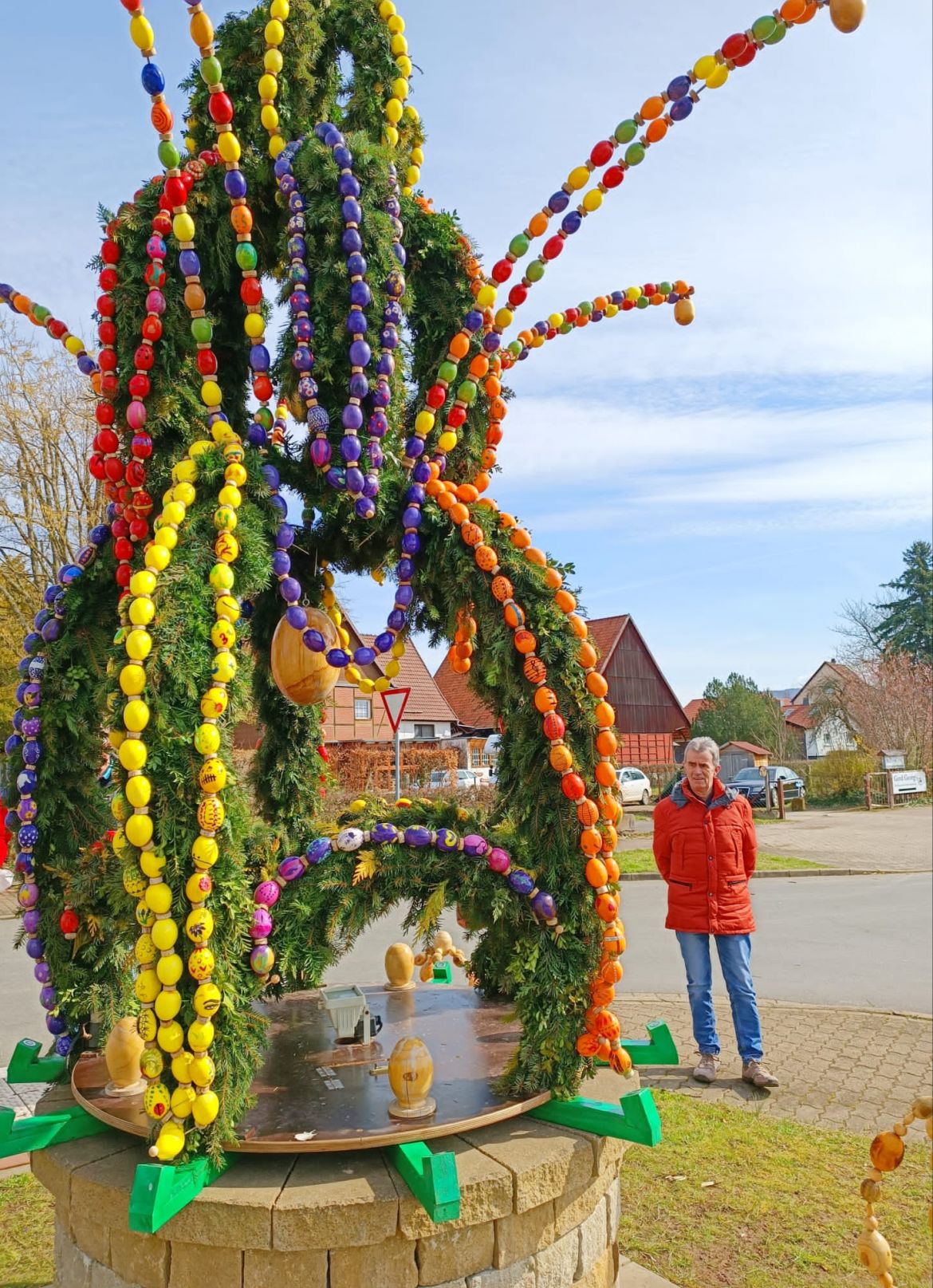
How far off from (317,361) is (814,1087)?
4.31m

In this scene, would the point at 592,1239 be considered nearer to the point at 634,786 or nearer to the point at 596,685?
the point at 596,685

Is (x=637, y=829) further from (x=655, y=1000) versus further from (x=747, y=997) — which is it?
(x=747, y=997)

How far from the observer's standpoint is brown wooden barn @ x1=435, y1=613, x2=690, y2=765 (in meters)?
30.2

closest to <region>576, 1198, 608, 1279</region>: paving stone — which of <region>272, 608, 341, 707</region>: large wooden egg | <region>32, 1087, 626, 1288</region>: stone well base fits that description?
<region>32, 1087, 626, 1288</region>: stone well base

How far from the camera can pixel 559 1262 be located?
8.27ft

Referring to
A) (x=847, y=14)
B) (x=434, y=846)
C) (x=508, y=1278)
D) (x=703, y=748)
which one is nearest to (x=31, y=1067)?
(x=434, y=846)

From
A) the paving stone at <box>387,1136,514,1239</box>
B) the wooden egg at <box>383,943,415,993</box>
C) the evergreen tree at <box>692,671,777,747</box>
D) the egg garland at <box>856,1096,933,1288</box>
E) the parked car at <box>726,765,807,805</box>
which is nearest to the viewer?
the egg garland at <box>856,1096,933,1288</box>

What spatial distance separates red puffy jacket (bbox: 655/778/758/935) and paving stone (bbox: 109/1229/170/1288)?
319cm

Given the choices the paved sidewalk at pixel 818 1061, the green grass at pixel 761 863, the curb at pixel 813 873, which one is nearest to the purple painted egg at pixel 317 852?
the paved sidewalk at pixel 818 1061

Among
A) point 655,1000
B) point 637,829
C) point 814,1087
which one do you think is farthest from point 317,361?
point 637,829

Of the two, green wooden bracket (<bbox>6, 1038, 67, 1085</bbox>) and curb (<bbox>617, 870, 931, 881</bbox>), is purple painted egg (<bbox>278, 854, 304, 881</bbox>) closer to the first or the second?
green wooden bracket (<bbox>6, 1038, 67, 1085</bbox>)

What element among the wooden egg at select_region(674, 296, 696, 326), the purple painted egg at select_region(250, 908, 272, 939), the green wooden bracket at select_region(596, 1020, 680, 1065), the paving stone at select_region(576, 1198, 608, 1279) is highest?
the wooden egg at select_region(674, 296, 696, 326)

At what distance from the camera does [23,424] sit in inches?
569

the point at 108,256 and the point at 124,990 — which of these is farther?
the point at 124,990
